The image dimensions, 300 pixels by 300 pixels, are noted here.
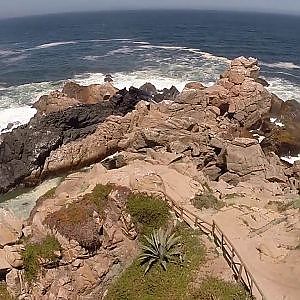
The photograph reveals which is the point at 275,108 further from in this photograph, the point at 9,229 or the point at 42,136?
the point at 9,229

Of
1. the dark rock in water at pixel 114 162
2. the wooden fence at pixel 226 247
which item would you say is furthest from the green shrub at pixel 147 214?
the dark rock in water at pixel 114 162

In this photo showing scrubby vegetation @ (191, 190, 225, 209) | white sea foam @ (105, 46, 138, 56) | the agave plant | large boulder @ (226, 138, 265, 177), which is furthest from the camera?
white sea foam @ (105, 46, 138, 56)

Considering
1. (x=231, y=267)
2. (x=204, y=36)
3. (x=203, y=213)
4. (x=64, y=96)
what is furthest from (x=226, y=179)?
(x=204, y=36)

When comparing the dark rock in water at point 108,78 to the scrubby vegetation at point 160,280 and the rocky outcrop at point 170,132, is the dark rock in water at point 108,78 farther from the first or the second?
the scrubby vegetation at point 160,280

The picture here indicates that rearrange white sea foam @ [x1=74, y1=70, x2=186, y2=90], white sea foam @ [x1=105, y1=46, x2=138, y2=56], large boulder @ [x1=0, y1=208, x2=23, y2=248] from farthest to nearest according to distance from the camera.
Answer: white sea foam @ [x1=105, y1=46, x2=138, y2=56], white sea foam @ [x1=74, y1=70, x2=186, y2=90], large boulder @ [x1=0, y1=208, x2=23, y2=248]

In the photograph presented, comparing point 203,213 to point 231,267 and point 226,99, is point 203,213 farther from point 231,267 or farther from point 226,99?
point 226,99

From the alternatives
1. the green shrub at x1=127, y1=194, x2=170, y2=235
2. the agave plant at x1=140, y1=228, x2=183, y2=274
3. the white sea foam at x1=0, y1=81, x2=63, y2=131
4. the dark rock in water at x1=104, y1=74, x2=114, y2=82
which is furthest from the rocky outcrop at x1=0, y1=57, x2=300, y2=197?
the dark rock in water at x1=104, y1=74, x2=114, y2=82

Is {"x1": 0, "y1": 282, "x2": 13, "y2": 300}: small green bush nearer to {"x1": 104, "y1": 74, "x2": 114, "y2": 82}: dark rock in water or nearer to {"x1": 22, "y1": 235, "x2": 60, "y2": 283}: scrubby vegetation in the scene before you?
{"x1": 22, "y1": 235, "x2": 60, "y2": 283}: scrubby vegetation
